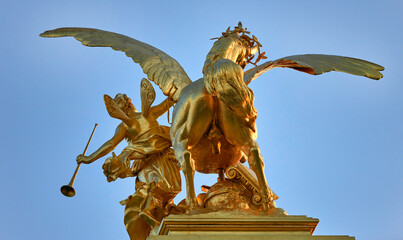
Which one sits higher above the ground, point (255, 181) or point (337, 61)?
point (337, 61)

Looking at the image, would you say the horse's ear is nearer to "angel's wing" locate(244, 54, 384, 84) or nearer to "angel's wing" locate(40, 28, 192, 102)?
"angel's wing" locate(40, 28, 192, 102)

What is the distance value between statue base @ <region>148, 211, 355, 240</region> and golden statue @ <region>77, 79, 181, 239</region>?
3.45 ft

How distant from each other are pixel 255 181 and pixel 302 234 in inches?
49.0

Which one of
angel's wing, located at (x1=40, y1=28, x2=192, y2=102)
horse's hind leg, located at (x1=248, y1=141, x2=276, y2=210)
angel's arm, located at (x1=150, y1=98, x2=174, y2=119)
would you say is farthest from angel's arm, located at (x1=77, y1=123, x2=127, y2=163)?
horse's hind leg, located at (x1=248, y1=141, x2=276, y2=210)

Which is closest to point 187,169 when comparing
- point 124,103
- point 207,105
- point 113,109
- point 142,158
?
point 207,105

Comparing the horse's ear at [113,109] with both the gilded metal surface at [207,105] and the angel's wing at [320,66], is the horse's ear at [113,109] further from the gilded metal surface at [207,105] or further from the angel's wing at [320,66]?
the angel's wing at [320,66]

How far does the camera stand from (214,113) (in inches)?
256

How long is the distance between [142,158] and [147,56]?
1.27 m

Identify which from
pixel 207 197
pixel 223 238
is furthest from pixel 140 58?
pixel 223 238

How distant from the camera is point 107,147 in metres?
7.90

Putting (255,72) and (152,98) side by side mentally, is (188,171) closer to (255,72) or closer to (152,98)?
(255,72)

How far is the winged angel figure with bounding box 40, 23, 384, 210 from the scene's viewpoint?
6.22 metres

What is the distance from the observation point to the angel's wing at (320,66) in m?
6.76

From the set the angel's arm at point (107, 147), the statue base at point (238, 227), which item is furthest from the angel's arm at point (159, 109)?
the statue base at point (238, 227)
